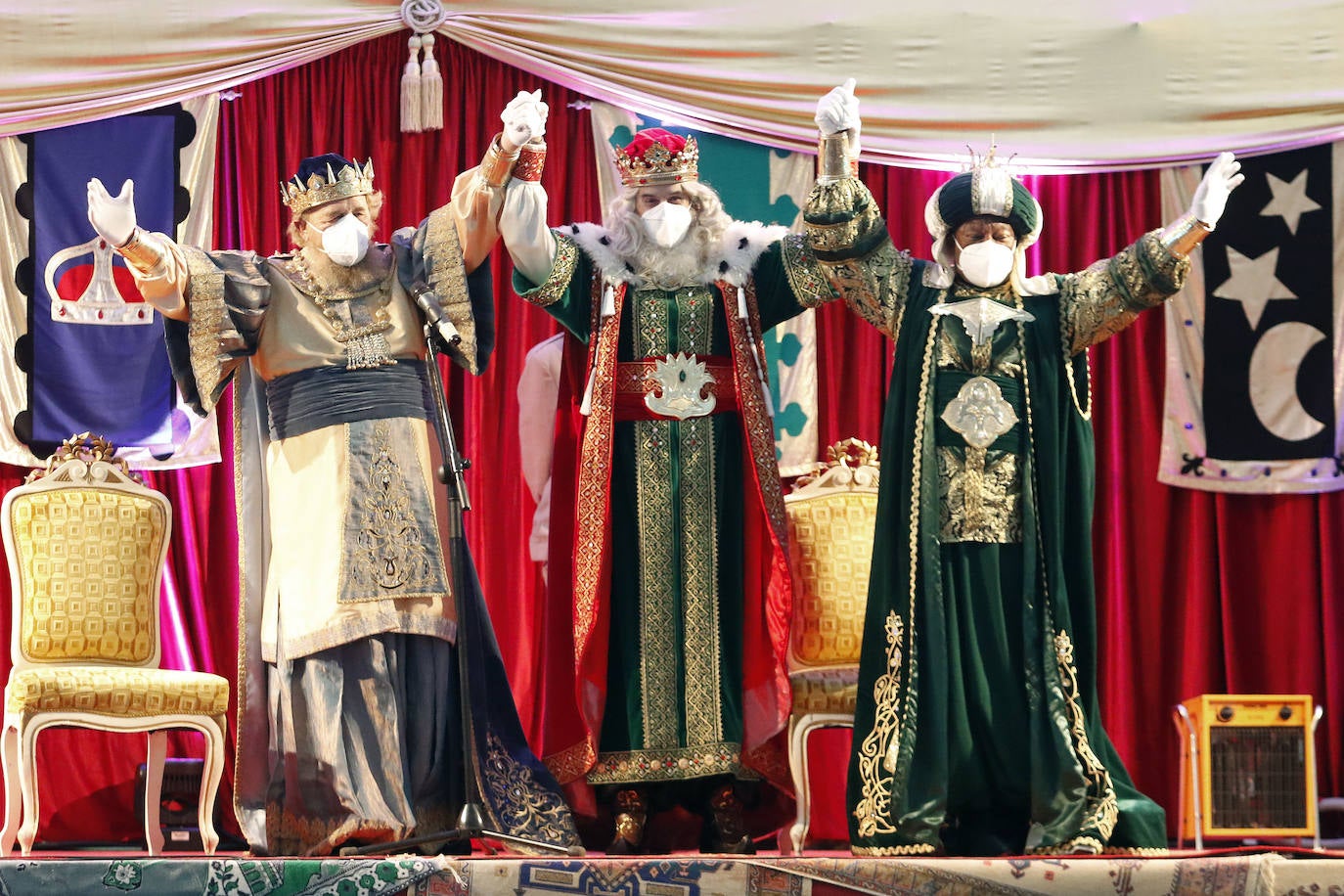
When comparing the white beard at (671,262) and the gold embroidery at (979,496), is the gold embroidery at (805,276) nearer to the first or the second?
the white beard at (671,262)

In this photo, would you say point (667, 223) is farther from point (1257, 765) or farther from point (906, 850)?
point (1257, 765)

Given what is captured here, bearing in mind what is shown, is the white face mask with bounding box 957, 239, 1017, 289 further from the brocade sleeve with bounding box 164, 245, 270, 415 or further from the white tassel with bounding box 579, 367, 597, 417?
the brocade sleeve with bounding box 164, 245, 270, 415

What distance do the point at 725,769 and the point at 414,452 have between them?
1.08 m

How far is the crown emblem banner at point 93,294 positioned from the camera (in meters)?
5.95

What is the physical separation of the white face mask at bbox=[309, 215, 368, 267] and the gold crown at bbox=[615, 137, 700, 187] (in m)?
0.71

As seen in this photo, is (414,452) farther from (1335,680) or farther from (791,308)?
(1335,680)

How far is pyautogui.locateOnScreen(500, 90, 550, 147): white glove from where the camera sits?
4.46 m

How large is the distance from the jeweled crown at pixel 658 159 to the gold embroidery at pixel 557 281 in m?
0.29

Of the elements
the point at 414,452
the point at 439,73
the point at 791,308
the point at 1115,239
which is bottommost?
the point at 414,452

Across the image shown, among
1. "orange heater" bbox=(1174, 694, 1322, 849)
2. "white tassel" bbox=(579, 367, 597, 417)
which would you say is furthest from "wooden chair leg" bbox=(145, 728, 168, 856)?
"orange heater" bbox=(1174, 694, 1322, 849)

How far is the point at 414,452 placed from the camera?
15.3 ft

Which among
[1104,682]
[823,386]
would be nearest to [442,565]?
[823,386]

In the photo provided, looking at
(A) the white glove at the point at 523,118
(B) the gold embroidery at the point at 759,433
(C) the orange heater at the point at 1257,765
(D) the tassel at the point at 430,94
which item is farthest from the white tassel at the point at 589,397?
(C) the orange heater at the point at 1257,765

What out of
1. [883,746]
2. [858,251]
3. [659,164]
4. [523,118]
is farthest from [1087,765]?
[523,118]
